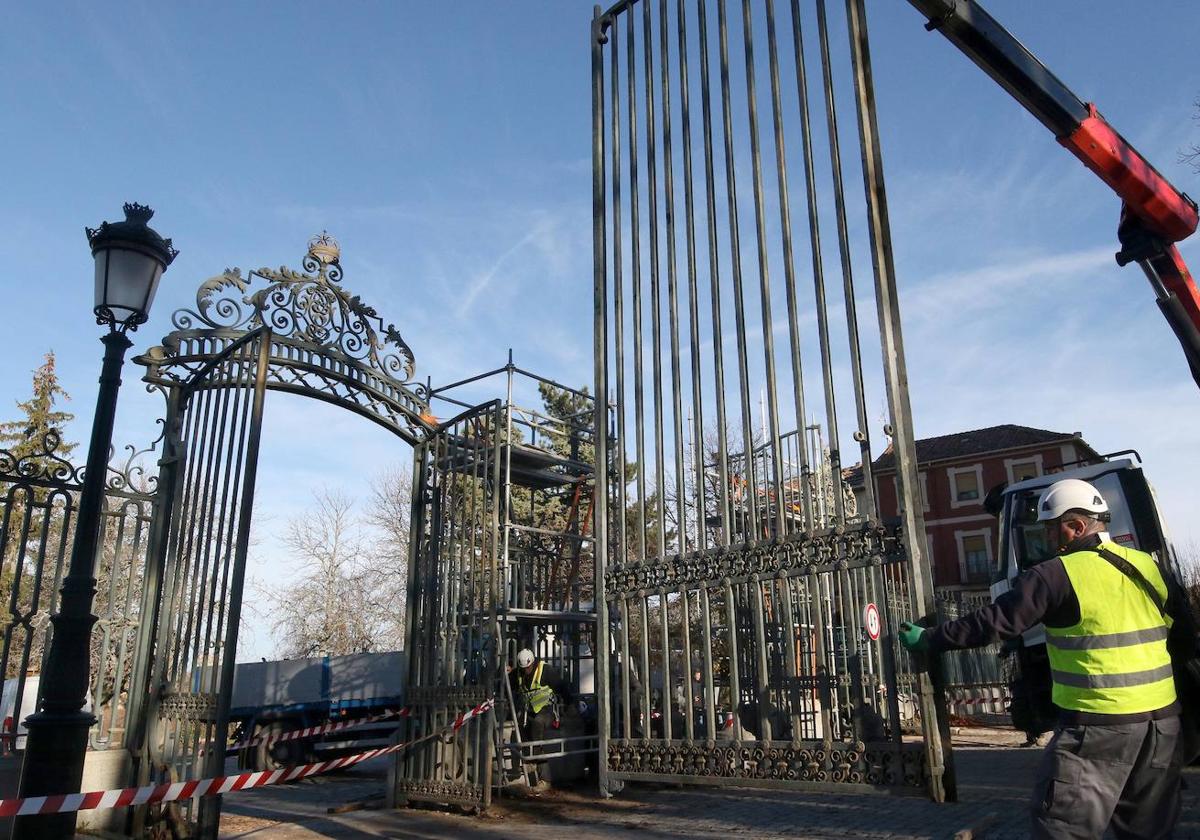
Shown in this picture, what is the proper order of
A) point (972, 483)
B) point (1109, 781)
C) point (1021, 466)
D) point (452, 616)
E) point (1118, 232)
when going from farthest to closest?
point (972, 483) → point (1021, 466) → point (452, 616) → point (1118, 232) → point (1109, 781)

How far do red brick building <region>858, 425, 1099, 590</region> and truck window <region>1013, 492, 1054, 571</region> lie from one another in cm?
3209

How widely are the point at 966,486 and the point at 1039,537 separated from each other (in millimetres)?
36688

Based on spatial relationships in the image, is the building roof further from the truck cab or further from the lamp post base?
the lamp post base

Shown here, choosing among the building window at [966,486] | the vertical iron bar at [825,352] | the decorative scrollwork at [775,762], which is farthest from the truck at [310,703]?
the building window at [966,486]

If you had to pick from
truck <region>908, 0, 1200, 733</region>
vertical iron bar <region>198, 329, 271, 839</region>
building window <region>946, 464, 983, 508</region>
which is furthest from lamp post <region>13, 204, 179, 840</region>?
building window <region>946, 464, 983, 508</region>

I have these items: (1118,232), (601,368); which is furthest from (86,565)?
(1118,232)

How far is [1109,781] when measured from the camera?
3676mm

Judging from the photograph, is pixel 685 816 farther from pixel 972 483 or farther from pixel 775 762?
pixel 972 483

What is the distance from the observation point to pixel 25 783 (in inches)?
230

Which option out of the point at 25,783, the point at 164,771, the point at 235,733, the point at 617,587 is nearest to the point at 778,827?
the point at 617,587

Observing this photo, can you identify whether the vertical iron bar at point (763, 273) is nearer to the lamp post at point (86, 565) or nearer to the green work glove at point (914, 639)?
the green work glove at point (914, 639)

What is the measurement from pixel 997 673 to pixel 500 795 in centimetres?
1391

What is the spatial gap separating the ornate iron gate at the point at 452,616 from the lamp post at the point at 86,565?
15.2ft

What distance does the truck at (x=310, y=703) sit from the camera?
53.4 ft
